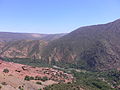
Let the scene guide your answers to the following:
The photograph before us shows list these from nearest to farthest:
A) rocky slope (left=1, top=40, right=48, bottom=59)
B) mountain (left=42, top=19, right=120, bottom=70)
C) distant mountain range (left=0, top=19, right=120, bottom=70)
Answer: mountain (left=42, top=19, right=120, bottom=70), distant mountain range (left=0, top=19, right=120, bottom=70), rocky slope (left=1, top=40, right=48, bottom=59)

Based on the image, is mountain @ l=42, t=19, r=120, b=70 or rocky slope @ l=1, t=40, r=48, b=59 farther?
rocky slope @ l=1, t=40, r=48, b=59

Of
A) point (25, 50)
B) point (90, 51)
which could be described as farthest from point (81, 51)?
point (25, 50)

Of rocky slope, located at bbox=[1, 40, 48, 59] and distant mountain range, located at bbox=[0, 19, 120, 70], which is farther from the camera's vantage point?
rocky slope, located at bbox=[1, 40, 48, 59]

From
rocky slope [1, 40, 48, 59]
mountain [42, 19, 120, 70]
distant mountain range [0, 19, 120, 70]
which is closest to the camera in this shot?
mountain [42, 19, 120, 70]

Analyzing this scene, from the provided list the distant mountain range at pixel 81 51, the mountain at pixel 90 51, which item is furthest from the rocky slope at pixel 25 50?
the mountain at pixel 90 51

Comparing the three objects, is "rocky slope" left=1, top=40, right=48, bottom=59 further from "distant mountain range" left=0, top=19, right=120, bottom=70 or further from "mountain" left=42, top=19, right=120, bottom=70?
"mountain" left=42, top=19, right=120, bottom=70

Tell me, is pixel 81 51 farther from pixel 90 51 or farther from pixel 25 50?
pixel 25 50

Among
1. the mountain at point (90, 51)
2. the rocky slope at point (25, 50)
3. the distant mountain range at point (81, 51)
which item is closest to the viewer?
the mountain at point (90, 51)

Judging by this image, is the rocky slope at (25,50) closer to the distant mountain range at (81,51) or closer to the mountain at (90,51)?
the distant mountain range at (81,51)

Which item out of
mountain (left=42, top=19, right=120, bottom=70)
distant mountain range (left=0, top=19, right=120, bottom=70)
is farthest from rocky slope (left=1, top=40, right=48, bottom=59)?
mountain (left=42, top=19, right=120, bottom=70)
